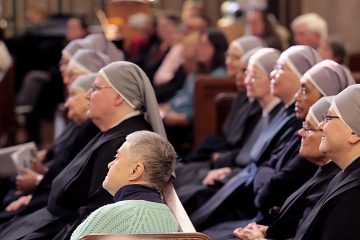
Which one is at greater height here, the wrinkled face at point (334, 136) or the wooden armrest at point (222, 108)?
the wrinkled face at point (334, 136)

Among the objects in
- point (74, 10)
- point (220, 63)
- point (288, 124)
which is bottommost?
point (74, 10)


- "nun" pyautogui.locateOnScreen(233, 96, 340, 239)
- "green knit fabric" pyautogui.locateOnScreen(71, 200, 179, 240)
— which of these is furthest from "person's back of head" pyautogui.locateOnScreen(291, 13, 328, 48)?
"green knit fabric" pyautogui.locateOnScreen(71, 200, 179, 240)

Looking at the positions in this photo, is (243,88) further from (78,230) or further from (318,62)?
(78,230)

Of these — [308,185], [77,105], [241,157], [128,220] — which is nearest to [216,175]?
[241,157]

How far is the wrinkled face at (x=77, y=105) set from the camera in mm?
7664

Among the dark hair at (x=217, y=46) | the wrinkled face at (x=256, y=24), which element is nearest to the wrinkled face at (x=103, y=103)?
the dark hair at (x=217, y=46)

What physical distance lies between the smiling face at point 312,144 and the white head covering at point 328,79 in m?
0.55

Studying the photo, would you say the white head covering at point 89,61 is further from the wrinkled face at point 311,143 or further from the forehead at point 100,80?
the wrinkled face at point 311,143

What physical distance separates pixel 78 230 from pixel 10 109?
7026mm

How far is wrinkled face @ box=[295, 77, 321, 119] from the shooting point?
6.53 m

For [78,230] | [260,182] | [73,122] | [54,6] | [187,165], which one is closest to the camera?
[78,230]

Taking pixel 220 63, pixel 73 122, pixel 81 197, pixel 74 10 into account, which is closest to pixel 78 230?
pixel 81 197

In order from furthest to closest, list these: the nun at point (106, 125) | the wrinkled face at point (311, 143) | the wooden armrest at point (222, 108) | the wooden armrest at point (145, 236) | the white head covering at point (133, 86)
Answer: the wooden armrest at point (222, 108) → the white head covering at point (133, 86) → the nun at point (106, 125) → the wrinkled face at point (311, 143) → the wooden armrest at point (145, 236)

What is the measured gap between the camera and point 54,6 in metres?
17.5
